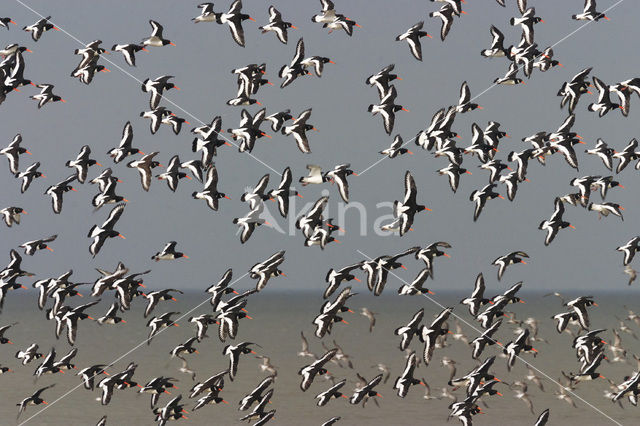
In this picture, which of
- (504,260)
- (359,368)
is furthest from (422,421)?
(359,368)

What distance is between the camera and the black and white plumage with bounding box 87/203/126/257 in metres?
31.6

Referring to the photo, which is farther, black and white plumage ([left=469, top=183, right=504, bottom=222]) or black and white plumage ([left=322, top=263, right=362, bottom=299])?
black and white plumage ([left=469, top=183, right=504, bottom=222])

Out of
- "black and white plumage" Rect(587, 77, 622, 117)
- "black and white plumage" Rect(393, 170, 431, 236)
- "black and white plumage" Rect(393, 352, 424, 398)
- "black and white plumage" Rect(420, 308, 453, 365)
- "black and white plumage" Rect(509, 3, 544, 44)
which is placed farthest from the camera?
"black and white plumage" Rect(509, 3, 544, 44)

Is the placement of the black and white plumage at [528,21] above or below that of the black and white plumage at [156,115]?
below

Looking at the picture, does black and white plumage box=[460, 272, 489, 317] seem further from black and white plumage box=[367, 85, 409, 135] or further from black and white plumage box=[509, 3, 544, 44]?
black and white plumage box=[509, 3, 544, 44]

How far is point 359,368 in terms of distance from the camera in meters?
61.8

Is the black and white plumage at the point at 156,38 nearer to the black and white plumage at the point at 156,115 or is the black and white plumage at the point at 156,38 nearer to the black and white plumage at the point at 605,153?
the black and white plumage at the point at 156,115

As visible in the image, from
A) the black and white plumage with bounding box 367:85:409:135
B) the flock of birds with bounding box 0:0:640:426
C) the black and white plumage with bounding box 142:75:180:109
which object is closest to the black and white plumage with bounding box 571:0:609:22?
the flock of birds with bounding box 0:0:640:426

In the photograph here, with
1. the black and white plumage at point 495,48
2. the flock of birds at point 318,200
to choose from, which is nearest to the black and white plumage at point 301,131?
the flock of birds at point 318,200

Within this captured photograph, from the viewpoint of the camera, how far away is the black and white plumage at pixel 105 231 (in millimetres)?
31562

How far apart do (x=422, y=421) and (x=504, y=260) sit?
10.2 meters

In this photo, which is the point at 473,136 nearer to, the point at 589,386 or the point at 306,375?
the point at 306,375

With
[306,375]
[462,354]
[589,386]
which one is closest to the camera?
[306,375]

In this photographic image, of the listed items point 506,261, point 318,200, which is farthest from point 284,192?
point 506,261
